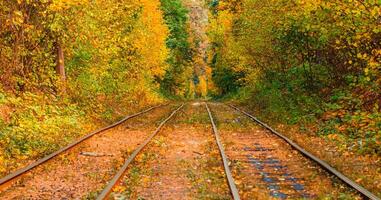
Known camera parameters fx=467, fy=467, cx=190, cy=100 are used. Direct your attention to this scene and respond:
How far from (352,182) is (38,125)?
9710mm

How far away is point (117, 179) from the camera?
369 inches

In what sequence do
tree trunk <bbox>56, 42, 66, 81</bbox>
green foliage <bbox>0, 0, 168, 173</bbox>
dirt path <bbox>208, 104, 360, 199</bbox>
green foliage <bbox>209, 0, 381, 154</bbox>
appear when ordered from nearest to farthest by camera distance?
dirt path <bbox>208, 104, 360, 199</bbox> → green foliage <bbox>209, 0, 381, 154</bbox> → green foliage <bbox>0, 0, 168, 173</bbox> → tree trunk <bbox>56, 42, 66, 81</bbox>

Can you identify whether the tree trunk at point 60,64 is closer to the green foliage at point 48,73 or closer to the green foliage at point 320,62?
the green foliage at point 48,73

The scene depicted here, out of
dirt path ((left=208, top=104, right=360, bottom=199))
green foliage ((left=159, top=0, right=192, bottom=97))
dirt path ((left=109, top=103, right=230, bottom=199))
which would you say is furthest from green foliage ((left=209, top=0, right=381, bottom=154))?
green foliage ((left=159, top=0, right=192, bottom=97))

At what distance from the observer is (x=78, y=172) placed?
420 inches

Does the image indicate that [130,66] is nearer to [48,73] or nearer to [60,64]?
[60,64]

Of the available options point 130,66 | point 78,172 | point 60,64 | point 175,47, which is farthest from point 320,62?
point 175,47

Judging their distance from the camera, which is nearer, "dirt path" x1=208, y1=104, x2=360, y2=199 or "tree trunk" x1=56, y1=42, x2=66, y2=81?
"dirt path" x1=208, y1=104, x2=360, y2=199

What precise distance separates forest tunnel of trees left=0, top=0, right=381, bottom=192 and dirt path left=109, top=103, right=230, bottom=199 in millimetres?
3010

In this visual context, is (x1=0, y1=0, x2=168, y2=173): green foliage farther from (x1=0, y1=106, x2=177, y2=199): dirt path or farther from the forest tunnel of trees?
(x1=0, y1=106, x2=177, y2=199): dirt path

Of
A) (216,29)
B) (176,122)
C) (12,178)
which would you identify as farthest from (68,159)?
(216,29)

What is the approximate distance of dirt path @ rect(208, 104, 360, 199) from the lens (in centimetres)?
862

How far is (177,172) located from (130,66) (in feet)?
67.1

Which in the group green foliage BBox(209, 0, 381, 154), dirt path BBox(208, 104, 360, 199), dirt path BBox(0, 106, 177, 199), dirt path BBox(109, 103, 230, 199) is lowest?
dirt path BBox(208, 104, 360, 199)
